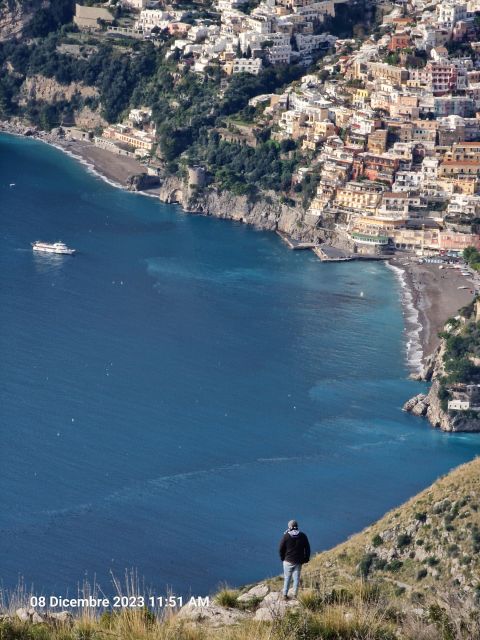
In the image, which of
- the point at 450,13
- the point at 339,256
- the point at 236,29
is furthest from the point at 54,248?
the point at 450,13

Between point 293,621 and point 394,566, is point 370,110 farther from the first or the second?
point 293,621

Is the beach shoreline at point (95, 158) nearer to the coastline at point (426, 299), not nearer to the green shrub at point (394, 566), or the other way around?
the coastline at point (426, 299)

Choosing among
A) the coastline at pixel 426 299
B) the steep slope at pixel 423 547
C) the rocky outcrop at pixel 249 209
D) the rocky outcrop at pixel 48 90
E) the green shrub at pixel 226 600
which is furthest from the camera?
the rocky outcrop at pixel 48 90

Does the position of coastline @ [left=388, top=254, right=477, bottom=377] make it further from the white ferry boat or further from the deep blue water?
the white ferry boat

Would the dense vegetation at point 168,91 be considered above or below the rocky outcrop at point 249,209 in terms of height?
above

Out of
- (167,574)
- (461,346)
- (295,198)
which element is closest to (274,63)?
(295,198)

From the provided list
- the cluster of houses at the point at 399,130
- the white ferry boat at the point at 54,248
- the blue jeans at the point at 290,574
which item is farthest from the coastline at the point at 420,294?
the blue jeans at the point at 290,574

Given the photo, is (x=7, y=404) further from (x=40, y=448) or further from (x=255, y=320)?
(x=255, y=320)

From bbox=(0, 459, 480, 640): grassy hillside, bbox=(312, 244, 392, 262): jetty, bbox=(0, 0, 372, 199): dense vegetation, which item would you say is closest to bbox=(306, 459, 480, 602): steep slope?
bbox=(0, 459, 480, 640): grassy hillside
